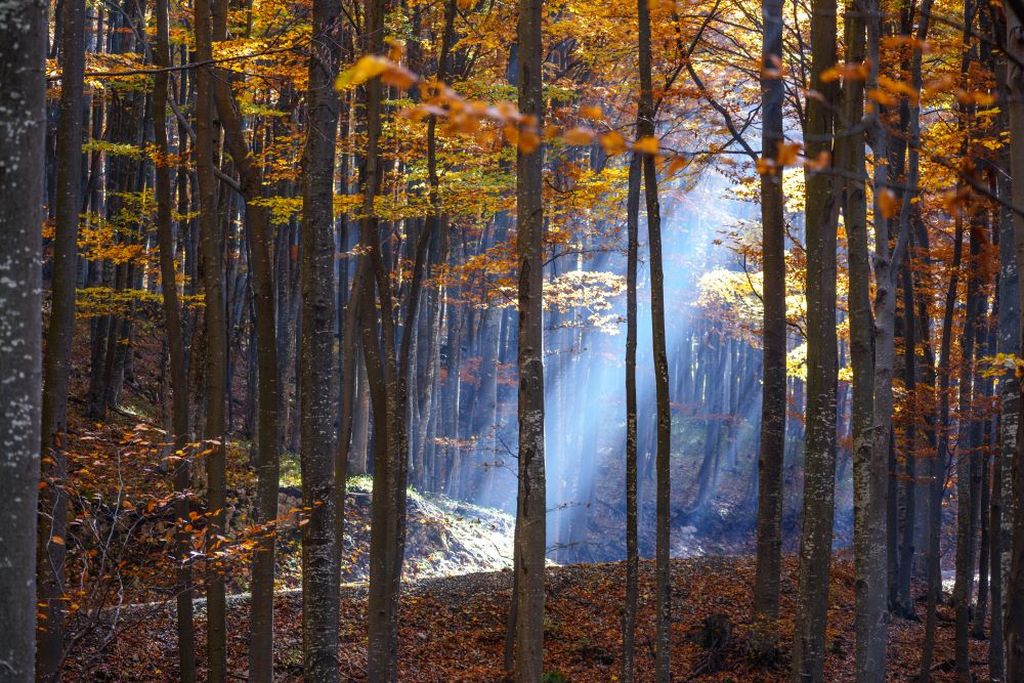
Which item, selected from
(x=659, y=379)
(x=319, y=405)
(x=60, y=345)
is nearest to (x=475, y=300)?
(x=659, y=379)

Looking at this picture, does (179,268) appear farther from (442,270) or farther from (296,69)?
(296,69)

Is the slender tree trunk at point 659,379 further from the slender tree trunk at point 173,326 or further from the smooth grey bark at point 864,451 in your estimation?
the slender tree trunk at point 173,326

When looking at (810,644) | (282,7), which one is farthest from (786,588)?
(282,7)

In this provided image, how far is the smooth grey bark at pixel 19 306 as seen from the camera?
3.51 metres

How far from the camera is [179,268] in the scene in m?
21.8

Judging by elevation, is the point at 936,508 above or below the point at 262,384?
below

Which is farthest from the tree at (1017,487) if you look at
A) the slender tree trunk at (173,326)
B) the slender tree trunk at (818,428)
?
the slender tree trunk at (173,326)

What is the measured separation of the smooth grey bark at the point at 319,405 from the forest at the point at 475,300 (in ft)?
0.09

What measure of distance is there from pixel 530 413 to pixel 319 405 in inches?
70.9

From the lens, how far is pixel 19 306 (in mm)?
3568

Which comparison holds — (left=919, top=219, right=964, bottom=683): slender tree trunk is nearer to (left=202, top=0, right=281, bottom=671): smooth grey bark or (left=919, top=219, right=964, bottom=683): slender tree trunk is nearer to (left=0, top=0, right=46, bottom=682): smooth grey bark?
(left=202, top=0, right=281, bottom=671): smooth grey bark

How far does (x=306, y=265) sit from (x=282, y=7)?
21.3 ft

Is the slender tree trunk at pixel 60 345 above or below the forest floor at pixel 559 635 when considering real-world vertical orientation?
above

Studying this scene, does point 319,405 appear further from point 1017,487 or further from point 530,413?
point 1017,487
